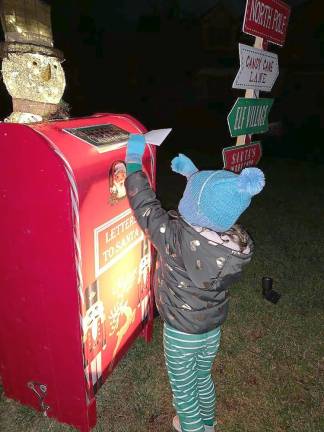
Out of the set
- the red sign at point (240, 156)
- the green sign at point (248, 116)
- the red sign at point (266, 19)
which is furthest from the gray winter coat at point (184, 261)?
the red sign at point (266, 19)

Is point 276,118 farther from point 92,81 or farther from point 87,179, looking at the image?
point 87,179

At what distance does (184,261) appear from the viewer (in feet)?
4.79

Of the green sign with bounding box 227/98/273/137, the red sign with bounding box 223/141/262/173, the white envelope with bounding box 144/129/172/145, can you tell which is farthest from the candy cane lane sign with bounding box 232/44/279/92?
the white envelope with bounding box 144/129/172/145

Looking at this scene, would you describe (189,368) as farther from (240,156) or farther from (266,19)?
Result: (266,19)

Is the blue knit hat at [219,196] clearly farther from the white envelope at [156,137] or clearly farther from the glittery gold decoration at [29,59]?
the glittery gold decoration at [29,59]

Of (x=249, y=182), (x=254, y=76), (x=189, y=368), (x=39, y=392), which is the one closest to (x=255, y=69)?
(x=254, y=76)

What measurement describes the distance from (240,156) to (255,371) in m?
1.70

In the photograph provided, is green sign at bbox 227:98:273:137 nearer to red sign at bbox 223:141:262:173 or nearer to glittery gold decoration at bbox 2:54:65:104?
red sign at bbox 223:141:262:173

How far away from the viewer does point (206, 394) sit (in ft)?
6.44

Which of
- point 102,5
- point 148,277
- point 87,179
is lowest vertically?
point 148,277

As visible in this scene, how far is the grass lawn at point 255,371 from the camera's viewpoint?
2.21 m

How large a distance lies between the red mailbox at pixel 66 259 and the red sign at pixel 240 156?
636mm

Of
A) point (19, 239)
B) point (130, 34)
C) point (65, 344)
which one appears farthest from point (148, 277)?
point (130, 34)

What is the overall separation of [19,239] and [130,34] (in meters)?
20.1
